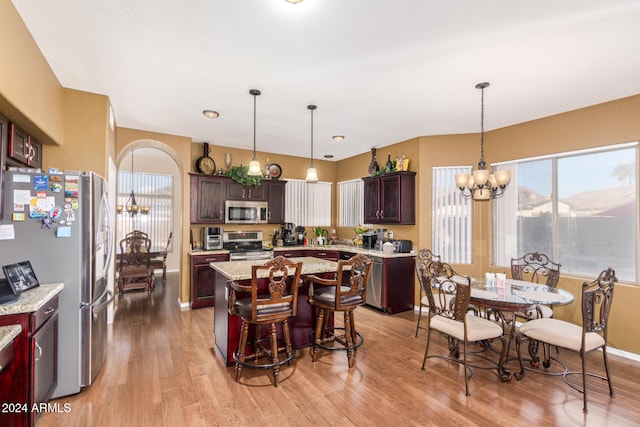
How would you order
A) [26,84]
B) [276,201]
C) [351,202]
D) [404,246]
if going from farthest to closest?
[351,202], [276,201], [404,246], [26,84]

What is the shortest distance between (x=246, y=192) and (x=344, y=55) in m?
3.65

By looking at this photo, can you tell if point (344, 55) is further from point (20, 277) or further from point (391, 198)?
point (391, 198)

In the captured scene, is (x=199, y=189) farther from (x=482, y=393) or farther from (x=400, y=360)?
(x=482, y=393)

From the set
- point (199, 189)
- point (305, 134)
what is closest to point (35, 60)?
point (199, 189)

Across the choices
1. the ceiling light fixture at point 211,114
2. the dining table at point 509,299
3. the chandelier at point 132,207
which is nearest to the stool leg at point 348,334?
the dining table at point 509,299

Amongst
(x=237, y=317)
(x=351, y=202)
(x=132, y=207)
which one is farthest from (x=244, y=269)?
(x=132, y=207)

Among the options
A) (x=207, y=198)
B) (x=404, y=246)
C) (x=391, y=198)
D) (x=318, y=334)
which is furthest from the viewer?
(x=207, y=198)

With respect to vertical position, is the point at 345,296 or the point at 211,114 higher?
the point at 211,114

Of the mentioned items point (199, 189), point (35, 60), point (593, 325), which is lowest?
point (593, 325)

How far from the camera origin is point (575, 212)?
3.82 m

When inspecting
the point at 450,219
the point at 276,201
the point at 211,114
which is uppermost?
the point at 211,114

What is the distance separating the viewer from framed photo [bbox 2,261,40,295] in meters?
2.01

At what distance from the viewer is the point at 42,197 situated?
2350mm

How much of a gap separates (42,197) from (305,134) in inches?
135
